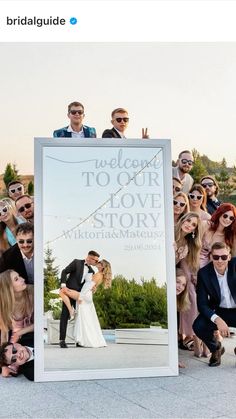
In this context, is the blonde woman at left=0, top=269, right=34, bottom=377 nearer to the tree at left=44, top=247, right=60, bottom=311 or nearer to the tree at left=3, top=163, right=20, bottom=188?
the tree at left=44, top=247, right=60, bottom=311

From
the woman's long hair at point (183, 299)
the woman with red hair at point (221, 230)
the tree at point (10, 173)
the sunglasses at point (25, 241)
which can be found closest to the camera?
the sunglasses at point (25, 241)

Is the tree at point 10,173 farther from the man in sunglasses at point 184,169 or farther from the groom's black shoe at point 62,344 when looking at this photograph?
the groom's black shoe at point 62,344

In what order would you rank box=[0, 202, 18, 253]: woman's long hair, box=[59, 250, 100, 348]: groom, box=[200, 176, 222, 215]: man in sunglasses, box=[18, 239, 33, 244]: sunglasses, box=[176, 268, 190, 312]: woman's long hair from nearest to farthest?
box=[59, 250, 100, 348]: groom
box=[18, 239, 33, 244]: sunglasses
box=[0, 202, 18, 253]: woman's long hair
box=[176, 268, 190, 312]: woman's long hair
box=[200, 176, 222, 215]: man in sunglasses

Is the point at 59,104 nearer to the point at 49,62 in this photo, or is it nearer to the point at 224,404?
the point at 49,62

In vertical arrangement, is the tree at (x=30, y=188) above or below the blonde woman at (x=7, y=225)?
above

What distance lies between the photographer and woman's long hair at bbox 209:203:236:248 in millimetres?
4422

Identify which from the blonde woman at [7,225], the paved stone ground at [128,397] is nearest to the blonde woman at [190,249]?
the paved stone ground at [128,397]

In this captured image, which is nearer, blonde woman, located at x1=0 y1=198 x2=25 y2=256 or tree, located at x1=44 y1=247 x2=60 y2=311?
tree, located at x1=44 y1=247 x2=60 y2=311

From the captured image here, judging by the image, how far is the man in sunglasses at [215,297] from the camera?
13.5 feet

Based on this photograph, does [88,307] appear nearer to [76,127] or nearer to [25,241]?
[25,241]

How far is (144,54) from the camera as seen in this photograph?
4684mm

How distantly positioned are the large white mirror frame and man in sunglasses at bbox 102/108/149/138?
→ 1.64 feet

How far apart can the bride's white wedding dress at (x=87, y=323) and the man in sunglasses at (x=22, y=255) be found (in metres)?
0.43

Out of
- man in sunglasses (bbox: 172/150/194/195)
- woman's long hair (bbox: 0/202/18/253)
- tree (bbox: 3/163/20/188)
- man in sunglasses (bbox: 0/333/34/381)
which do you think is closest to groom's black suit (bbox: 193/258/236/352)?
man in sunglasses (bbox: 172/150/194/195)
